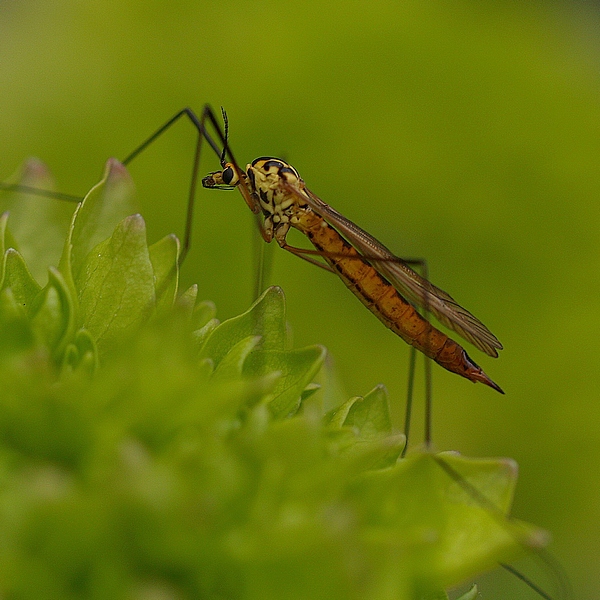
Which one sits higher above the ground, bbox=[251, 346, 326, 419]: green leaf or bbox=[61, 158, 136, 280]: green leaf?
bbox=[61, 158, 136, 280]: green leaf

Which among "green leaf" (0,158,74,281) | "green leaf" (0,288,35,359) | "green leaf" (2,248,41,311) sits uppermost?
"green leaf" (0,158,74,281)

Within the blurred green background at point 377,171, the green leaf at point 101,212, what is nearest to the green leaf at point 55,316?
the green leaf at point 101,212

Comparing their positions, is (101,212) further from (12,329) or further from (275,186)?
(275,186)

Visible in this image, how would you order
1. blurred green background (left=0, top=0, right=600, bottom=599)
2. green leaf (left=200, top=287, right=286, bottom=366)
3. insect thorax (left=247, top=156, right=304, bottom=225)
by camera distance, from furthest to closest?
blurred green background (left=0, top=0, right=600, bottom=599), insect thorax (left=247, top=156, right=304, bottom=225), green leaf (left=200, top=287, right=286, bottom=366)

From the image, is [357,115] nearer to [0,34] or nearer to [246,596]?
[0,34]

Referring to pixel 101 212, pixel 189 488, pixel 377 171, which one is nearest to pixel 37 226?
pixel 101 212

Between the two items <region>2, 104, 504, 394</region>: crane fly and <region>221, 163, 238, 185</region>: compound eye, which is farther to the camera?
<region>221, 163, 238, 185</region>: compound eye

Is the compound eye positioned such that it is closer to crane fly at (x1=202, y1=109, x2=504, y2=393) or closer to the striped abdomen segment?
crane fly at (x1=202, y1=109, x2=504, y2=393)

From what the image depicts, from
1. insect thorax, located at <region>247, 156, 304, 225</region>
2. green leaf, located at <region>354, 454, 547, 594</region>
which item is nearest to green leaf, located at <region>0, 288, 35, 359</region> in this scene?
green leaf, located at <region>354, 454, 547, 594</region>
